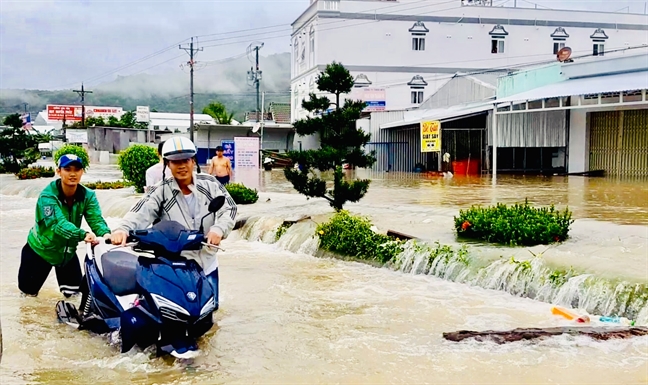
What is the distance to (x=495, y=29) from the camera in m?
46.8

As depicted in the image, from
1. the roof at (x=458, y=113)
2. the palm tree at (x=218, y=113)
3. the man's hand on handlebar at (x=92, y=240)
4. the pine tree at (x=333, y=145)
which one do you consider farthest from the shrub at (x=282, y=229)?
the palm tree at (x=218, y=113)

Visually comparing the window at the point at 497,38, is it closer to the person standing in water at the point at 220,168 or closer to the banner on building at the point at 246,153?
the banner on building at the point at 246,153

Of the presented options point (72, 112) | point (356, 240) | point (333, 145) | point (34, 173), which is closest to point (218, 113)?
point (72, 112)

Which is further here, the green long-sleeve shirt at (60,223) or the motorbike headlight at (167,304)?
the green long-sleeve shirt at (60,223)

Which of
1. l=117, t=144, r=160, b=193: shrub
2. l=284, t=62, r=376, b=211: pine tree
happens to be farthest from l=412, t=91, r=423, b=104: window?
l=284, t=62, r=376, b=211: pine tree

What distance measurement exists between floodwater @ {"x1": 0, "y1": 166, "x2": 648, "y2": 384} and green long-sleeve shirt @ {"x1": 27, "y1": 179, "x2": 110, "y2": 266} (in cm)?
73

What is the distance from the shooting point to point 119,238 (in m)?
4.90

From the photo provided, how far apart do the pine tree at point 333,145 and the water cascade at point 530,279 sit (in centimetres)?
292

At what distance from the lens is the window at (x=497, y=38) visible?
154 feet

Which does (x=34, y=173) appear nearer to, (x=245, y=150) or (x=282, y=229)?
(x=245, y=150)

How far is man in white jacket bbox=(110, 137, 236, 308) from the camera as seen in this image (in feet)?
16.9

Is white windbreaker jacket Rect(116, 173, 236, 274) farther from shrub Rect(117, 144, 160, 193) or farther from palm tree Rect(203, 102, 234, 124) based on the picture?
palm tree Rect(203, 102, 234, 124)

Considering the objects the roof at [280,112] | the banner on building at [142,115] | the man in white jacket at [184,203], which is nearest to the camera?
the man in white jacket at [184,203]

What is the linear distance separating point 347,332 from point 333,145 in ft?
21.0
